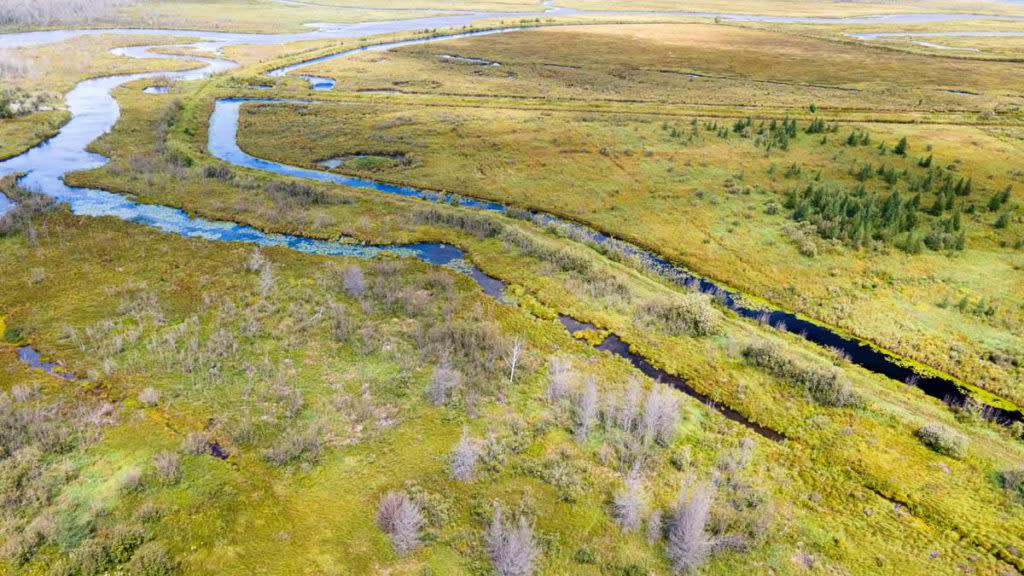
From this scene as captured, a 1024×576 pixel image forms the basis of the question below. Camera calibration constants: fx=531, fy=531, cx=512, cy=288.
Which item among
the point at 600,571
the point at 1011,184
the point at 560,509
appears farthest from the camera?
the point at 1011,184

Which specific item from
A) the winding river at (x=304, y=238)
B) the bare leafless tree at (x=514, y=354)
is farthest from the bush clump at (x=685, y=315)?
the bare leafless tree at (x=514, y=354)

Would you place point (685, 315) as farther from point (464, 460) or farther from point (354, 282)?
point (354, 282)

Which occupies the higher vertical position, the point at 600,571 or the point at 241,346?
the point at 241,346

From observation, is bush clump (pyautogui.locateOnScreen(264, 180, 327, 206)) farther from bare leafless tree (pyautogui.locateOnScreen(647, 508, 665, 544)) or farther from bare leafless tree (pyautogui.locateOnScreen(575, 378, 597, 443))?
bare leafless tree (pyautogui.locateOnScreen(647, 508, 665, 544))

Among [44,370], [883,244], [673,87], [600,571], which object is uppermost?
[673,87]

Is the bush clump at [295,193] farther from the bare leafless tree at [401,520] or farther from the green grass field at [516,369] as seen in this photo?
the bare leafless tree at [401,520]

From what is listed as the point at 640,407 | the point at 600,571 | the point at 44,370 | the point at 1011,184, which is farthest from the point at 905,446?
the point at 1011,184

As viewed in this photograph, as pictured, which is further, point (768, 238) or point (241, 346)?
point (768, 238)

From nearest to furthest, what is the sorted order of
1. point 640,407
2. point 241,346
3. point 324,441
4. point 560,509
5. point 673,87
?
point 560,509, point 324,441, point 640,407, point 241,346, point 673,87

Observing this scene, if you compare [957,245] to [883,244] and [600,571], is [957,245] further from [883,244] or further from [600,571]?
[600,571]
